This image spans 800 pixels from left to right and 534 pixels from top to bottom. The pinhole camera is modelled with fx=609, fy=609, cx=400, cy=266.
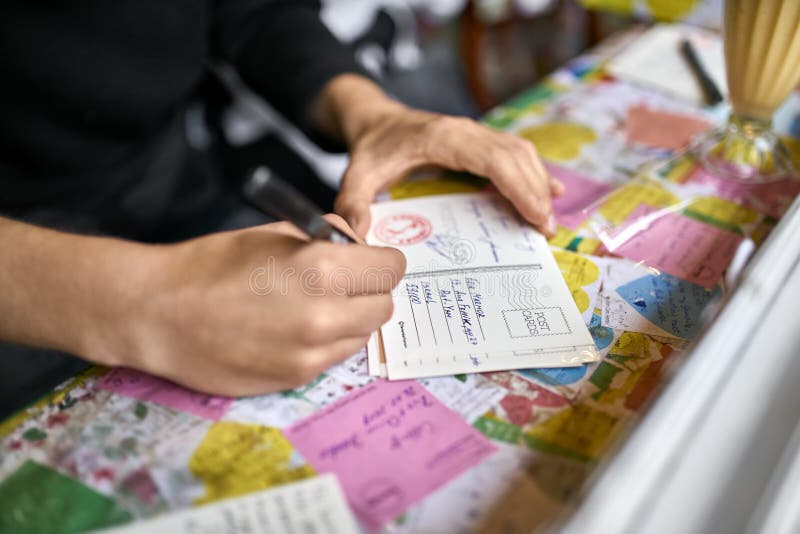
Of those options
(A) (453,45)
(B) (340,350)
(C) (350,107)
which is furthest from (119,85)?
(A) (453,45)

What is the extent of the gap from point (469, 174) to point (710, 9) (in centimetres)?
62

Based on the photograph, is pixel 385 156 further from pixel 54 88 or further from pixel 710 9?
pixel 710 9

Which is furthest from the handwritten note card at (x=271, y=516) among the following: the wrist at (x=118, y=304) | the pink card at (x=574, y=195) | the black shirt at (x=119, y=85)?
the black shirt at (x=119, y=85)

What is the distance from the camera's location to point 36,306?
41 centimetres

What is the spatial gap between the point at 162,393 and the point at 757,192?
591mm

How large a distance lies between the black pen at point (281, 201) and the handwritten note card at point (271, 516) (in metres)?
0.15

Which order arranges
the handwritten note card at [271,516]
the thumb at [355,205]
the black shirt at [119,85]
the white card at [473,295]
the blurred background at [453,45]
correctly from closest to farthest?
the handwritten note card at [271,516] → the white card at [473,295] → the thumb at [355,205] → the black shirt at [119,85] → the blurred background at [453,45]

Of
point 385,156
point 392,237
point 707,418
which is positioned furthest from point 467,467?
point 385,156

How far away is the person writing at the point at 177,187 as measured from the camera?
1.26 feet

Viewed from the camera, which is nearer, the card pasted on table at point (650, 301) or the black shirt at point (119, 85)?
the card pasted on table at point (650, 301)

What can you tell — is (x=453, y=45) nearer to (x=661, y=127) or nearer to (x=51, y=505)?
(x=661, y=127)

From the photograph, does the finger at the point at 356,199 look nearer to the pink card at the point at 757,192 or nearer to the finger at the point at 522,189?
the finger at the point at 522,189

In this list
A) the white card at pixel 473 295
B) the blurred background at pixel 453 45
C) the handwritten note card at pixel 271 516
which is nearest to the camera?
the handwritten note card at pixel 271 516

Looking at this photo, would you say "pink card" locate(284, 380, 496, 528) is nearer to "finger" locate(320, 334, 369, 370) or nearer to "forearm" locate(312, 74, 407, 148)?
"finger" locate(320, 334, 369, 370)
